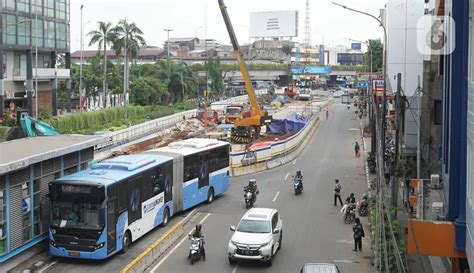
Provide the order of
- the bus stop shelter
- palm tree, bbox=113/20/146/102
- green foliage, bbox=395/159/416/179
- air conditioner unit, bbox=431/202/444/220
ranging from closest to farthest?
1. air conditioner unit, bbox=431/202/444/220
2. the bus stop shelter
3. green foliage, bbox=395/159/416/179
4. palm tree, bbox=113/20/146/102

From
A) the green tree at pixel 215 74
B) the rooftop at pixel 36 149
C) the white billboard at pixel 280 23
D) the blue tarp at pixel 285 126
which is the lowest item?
the blue tarp at pixel 285 126

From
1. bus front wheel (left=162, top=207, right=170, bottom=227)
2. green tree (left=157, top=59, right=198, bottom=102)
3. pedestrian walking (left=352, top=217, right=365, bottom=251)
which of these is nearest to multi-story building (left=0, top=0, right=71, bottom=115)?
green tree (left=157, top=59, right=198, bottom=102)

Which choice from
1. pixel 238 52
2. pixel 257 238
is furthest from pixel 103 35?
pixel 257 238

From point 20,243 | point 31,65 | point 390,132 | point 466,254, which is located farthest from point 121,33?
point 466,254

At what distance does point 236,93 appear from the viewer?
143750 mm

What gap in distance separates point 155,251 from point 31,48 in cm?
4248

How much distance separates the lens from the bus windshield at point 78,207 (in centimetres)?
1798

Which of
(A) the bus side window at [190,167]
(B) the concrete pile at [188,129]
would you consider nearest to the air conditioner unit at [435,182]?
(A) the bus side window at [190,167]

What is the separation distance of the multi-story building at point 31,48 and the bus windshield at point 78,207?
35836 mm

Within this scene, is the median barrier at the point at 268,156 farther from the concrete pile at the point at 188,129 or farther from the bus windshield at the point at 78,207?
the bus windshield at the point at 78,207

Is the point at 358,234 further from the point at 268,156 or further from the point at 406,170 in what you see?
the point at 268,156

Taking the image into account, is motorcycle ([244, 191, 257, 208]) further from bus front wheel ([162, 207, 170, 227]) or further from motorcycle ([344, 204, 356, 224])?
bus front wheel ([162, 207, 170, 227])

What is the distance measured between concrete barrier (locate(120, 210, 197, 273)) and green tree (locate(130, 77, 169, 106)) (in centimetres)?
5700

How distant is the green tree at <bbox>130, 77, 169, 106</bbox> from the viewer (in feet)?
261
